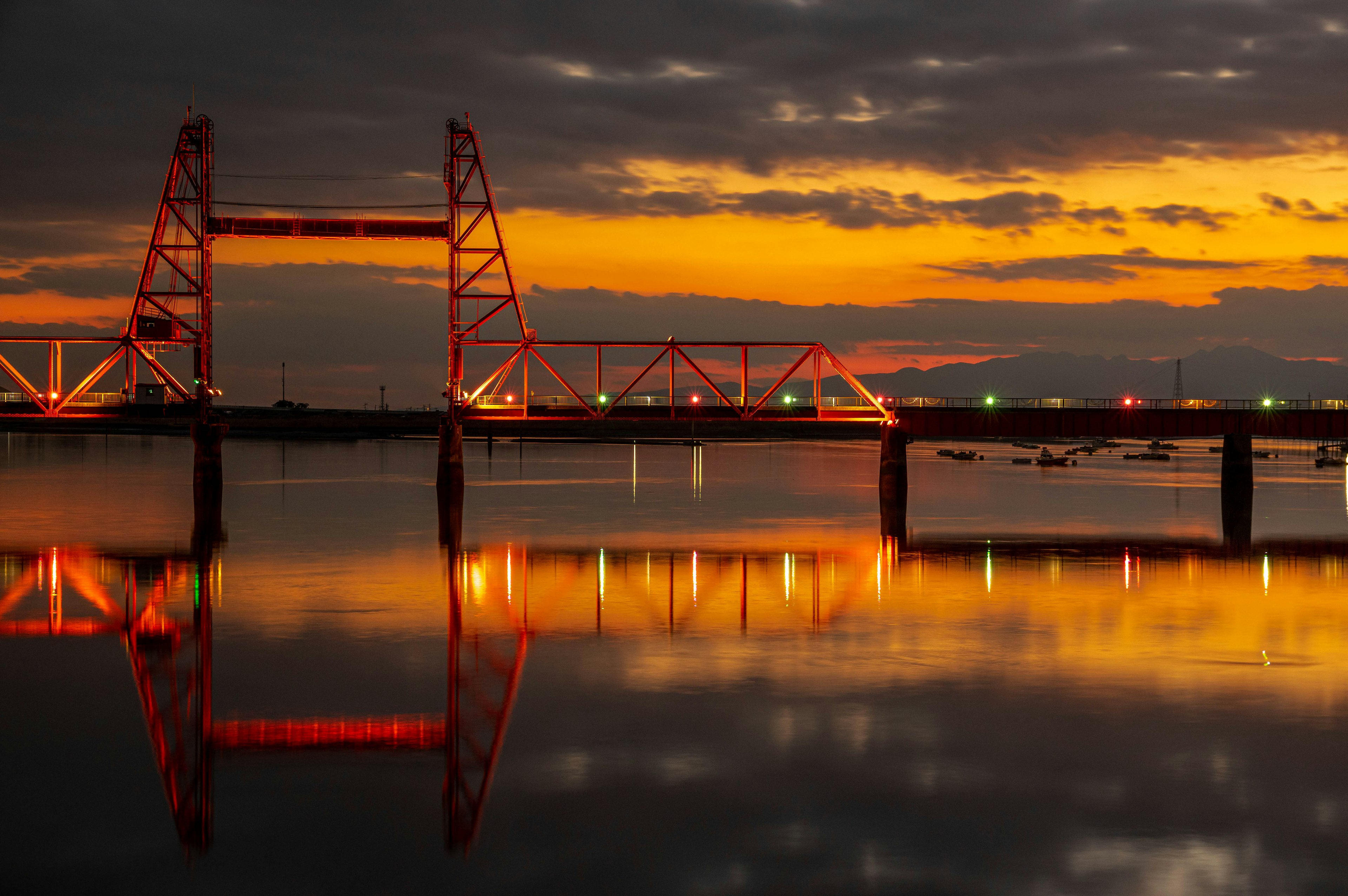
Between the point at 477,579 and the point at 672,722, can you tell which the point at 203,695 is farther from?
the point at 477,579

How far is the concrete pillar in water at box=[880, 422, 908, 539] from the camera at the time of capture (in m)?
81.7

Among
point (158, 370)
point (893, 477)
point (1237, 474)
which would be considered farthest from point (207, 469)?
point (1237, 474)

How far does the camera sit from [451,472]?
89562mm

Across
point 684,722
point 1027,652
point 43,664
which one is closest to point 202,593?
point 43,664

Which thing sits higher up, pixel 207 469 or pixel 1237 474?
pixel 207 469

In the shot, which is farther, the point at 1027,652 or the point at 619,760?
the point at 1027,652

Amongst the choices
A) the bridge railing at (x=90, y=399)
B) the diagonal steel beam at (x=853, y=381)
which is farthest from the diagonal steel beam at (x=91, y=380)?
the diagonal steel beam at (x=853, y=381)

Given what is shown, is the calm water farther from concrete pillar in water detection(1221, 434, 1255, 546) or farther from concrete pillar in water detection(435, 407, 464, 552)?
concrete pillar in water detection(1221, 434, 1255, 546)

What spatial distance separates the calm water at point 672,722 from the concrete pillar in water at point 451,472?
25759 millimetres

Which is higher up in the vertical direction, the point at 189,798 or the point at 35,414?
the point at 35,414

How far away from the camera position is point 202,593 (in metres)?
41.4

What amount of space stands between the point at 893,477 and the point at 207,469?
49352mm

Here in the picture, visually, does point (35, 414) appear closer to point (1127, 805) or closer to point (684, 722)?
point (684, 722)

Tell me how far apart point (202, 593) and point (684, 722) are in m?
23.8
